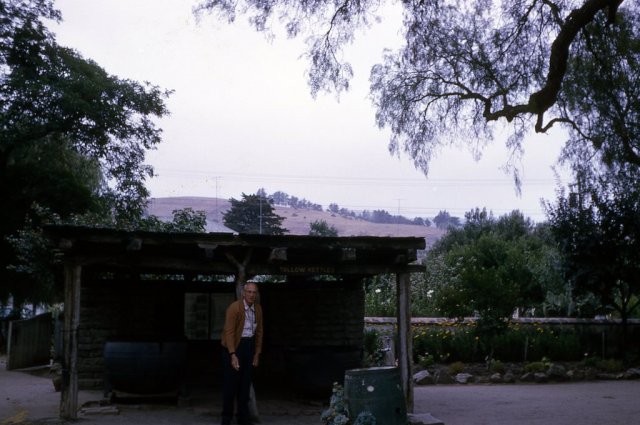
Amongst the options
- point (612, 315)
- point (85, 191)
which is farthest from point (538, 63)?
point (85, 191)

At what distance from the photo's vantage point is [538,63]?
576 inches

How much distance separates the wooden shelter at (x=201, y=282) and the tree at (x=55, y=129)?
603 cm

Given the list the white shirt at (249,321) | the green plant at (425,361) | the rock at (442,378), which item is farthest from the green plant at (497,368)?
the white shirt at (249,321)

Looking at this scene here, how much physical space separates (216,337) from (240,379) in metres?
5.34

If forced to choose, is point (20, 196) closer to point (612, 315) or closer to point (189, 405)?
point (189, 405)

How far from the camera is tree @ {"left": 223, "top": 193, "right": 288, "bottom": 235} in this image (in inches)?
2713

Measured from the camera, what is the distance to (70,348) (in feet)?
33.6

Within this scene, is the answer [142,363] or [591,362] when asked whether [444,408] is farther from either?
[591,362]

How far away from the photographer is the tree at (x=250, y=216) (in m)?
68.9

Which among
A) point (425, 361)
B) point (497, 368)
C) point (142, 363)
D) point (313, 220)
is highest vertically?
point (313, 220)

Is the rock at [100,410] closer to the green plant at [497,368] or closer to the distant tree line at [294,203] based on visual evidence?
the green plant at [497,368]

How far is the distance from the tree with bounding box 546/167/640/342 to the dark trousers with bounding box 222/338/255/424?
10.3m

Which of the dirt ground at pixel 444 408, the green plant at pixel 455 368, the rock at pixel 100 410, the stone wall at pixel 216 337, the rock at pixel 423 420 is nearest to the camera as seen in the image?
the rock at pixel 423 420

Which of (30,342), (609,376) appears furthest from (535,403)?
(30,342)
